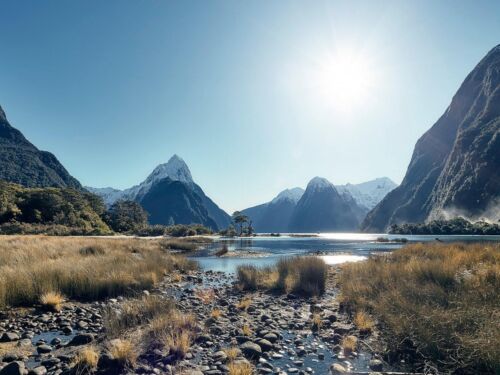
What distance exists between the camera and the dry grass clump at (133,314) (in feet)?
28.8

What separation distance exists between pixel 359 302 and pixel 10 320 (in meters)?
12.1

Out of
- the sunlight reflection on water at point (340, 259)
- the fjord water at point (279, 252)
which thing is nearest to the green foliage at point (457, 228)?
the fjord water at point (279, 252)

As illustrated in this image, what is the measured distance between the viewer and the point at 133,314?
9.70 m

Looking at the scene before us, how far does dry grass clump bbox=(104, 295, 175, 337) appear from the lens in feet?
28.8

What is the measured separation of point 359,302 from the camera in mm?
11750

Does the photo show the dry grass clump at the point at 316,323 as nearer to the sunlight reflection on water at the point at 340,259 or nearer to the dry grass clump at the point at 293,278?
the dry grass clump at the point at 293,278

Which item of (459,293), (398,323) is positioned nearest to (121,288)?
(398,323)

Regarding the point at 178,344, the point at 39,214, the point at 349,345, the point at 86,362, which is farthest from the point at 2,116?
the point at 349,345

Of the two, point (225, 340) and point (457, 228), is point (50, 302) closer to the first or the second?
point (225, 340)

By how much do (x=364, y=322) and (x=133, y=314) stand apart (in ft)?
23.8

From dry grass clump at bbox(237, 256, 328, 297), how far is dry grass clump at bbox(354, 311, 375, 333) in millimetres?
5474

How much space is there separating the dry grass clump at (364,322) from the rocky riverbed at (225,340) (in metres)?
0.18

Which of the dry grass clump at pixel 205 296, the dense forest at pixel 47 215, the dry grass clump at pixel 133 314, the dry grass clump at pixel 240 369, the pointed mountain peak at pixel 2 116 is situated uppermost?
the pointed mountain peak at pixel 2 116

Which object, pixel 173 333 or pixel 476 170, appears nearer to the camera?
pixel 173 333
